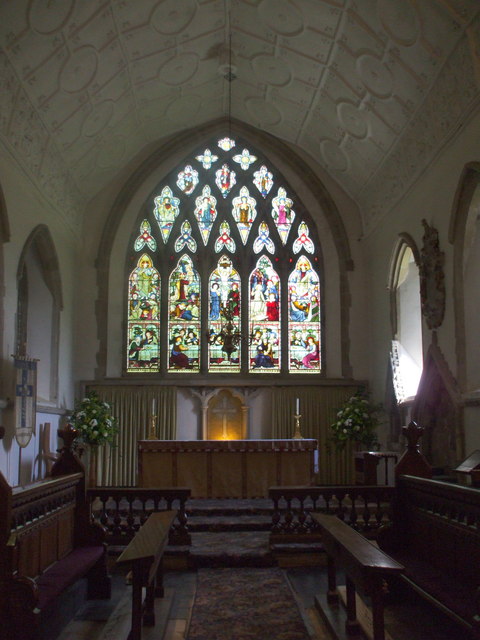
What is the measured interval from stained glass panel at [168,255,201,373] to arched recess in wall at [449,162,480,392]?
5.94 meters

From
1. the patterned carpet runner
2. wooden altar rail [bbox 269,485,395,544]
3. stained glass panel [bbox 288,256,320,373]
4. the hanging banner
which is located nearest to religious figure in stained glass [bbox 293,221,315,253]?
stained glass panel [bbox 288,256,320,373]

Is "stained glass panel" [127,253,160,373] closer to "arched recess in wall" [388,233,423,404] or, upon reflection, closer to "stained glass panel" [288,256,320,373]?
"stained glass panel" [288,256,320,373]

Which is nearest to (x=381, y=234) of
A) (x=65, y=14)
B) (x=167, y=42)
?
(x=167, y=42)

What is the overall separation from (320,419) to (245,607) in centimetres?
777

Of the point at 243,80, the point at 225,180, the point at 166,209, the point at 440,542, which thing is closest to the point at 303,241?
the point at 225,180

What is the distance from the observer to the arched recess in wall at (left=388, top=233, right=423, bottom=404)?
444 inches

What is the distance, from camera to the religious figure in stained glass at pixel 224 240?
547 inches

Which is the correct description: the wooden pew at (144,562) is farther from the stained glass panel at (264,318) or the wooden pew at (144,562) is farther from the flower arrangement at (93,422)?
the stained glass panel at (264,318)

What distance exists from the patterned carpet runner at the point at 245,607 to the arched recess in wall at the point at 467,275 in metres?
3.67

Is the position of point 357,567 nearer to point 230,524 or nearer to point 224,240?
point 230,524

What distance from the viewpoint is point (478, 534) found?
4.17 m

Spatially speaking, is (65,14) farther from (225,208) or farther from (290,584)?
(290,584)

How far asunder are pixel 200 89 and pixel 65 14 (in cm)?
413

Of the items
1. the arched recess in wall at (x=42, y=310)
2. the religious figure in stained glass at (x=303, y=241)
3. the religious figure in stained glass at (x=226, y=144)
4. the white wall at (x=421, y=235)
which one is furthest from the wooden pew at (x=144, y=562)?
the religious figure in stained glass at (x=226, y=144)
